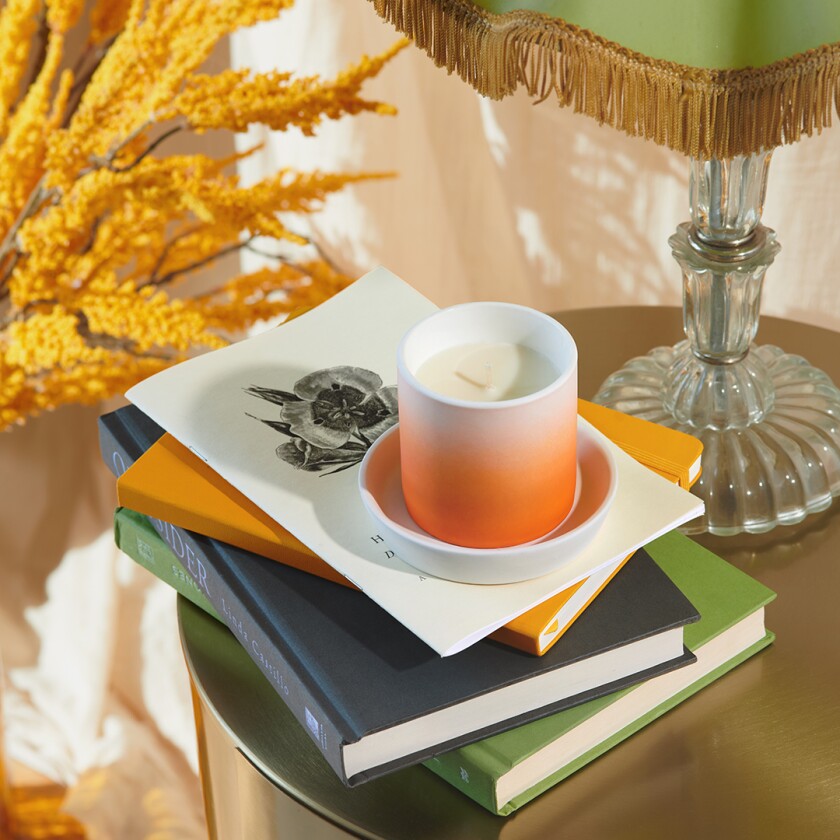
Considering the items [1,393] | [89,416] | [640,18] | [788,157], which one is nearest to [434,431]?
[640,18]

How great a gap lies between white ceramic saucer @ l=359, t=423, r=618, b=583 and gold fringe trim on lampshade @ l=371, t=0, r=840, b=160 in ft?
0.48

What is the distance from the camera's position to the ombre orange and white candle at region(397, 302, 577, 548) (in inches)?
19.3

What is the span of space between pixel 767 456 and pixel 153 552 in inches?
13.8

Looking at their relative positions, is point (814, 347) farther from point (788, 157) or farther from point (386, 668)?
point (386, 668)

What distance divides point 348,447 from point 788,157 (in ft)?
2.01

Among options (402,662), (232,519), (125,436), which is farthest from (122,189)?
(402,662)

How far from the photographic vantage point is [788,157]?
40.6 inches

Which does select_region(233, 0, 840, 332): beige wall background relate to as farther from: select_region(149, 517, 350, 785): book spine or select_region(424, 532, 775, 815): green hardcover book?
select_region(149, 517, 350, 785): book spine

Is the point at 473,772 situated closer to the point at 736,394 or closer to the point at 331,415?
the point at 331,415

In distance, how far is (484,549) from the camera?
0.51m

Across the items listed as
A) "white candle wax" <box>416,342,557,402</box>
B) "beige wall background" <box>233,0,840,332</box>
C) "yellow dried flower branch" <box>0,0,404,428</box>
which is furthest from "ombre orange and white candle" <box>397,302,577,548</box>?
"beige wall background" <box>233,0,840,332</box>

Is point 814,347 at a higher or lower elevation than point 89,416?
higher

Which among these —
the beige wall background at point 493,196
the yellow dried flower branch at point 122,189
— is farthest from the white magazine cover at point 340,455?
the beige wall background at point 493,196

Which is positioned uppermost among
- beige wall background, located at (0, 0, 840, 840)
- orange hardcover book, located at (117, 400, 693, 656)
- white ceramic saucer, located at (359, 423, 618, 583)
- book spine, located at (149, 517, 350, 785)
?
white ceramic saucer, located at (359, 423, 618, 583)
